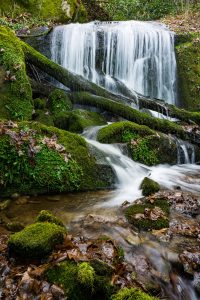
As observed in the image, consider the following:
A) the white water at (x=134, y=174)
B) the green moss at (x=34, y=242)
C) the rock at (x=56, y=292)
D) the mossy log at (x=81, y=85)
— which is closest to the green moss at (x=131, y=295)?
the rock at (x=56, y=292)

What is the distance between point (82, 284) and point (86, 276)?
83 mm

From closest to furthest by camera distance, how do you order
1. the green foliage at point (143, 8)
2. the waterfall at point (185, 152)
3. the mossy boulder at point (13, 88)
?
the mossy boulder at point (13, 88) → the waterfall at point (185, 152) → the green foliage at point (143, 8)

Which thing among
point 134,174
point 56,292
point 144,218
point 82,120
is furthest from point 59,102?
point 56,292

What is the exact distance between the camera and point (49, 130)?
22.6 ft

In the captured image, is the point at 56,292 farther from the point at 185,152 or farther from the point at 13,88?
the point at 185,152

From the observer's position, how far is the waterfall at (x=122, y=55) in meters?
13.7

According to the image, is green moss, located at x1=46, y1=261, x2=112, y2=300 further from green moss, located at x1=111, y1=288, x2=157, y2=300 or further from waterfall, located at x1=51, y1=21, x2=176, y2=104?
waterfall, located at x1=51, y1=21, x2=176, y2=104

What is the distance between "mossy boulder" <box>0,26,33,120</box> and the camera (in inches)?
306

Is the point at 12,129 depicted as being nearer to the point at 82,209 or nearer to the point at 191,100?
the point at 82,209

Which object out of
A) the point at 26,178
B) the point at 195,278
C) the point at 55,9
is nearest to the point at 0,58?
the point at 26,178

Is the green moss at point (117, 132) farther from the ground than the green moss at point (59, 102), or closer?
closer

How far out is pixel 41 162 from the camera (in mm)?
6352

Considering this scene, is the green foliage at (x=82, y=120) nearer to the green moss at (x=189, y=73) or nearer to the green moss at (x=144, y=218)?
the green moss at (x=144, y=218)

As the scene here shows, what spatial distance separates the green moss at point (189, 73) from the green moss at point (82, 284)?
11681 millimetres
